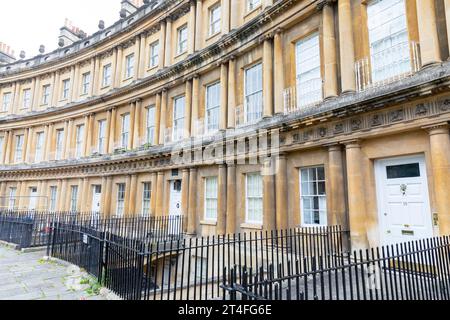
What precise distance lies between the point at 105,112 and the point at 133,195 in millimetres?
7564

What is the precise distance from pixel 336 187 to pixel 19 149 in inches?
1145

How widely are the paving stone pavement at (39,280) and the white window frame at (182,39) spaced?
12797 millimetres

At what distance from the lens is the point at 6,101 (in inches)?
1096

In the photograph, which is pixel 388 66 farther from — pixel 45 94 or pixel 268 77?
pixel 45 94

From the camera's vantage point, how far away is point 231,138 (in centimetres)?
1180

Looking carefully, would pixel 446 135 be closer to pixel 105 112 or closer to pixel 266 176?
pixel 266 176

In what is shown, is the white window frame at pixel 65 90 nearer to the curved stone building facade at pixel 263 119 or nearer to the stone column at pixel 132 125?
the curved stone building facade at pixel 263 119

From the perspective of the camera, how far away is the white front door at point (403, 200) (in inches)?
270

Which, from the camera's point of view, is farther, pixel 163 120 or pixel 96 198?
pixel 96 198

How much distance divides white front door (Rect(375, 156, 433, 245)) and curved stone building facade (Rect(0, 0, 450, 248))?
0.03m

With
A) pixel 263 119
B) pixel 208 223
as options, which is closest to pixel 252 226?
pixel 208 223

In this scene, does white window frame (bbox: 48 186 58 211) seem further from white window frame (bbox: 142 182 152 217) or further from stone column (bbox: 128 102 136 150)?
white window frame (bbox: 142 182 152 217)

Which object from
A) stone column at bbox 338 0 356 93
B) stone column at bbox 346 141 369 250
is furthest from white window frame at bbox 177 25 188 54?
stone column at bbox 346 141 369 250
